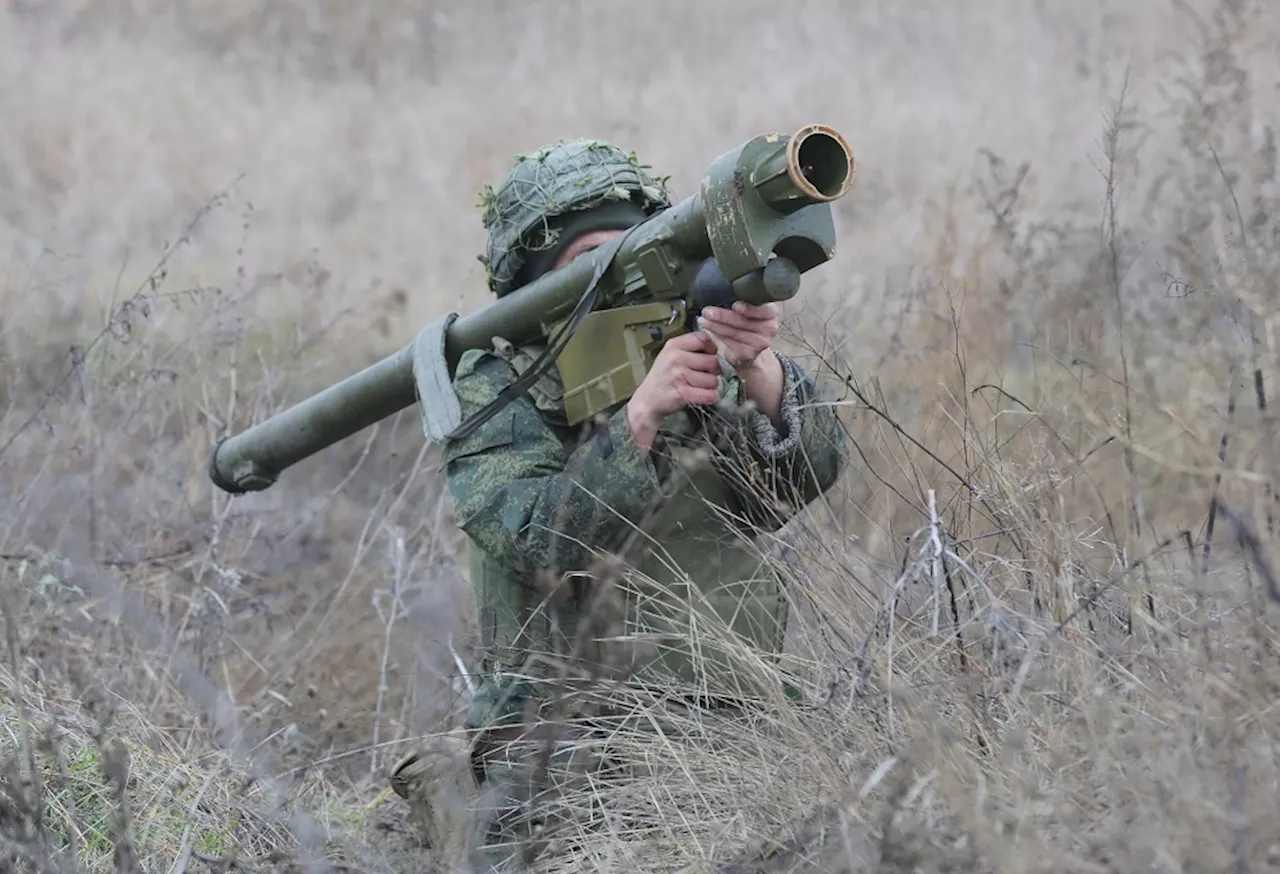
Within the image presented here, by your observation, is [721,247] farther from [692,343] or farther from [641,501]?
[641,501]

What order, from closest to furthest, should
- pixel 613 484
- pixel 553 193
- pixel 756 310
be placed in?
pixel 756 310, pixel 613 484, pixel 553 193

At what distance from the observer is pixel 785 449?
9.53ft

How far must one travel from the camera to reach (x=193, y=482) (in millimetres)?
5840

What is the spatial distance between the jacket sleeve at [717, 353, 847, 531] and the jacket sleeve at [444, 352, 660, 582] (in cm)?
18

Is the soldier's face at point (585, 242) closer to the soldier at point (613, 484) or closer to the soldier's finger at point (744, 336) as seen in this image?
the soldier at point (613, 484)

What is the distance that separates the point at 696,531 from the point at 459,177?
27.4ft

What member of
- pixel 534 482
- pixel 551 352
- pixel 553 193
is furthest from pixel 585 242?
pixel 534 482

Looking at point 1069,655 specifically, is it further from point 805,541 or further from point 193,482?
point 193,482

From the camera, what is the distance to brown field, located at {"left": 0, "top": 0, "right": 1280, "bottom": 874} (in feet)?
6.85

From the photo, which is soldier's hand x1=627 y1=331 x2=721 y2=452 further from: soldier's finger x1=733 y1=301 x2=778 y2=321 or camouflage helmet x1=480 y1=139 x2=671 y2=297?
camouflage helmet x1=480 y1=139 x2=671 y2=297

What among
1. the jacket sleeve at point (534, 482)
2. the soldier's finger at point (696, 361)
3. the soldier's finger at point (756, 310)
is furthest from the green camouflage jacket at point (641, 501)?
the soldier's finger at point (756, 310)

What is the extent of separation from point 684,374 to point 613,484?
0.28 metres

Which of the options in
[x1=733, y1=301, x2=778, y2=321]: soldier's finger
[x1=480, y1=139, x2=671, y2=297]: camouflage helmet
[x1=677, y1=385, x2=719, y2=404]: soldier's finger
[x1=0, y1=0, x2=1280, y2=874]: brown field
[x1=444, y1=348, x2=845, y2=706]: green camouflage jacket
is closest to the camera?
[x1=0, y1=0, x2=1280, y2=874]: brown field

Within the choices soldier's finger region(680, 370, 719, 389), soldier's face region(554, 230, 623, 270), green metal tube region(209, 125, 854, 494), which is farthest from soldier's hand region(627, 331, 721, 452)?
soldier's face region(554, 230, 623, 270)
